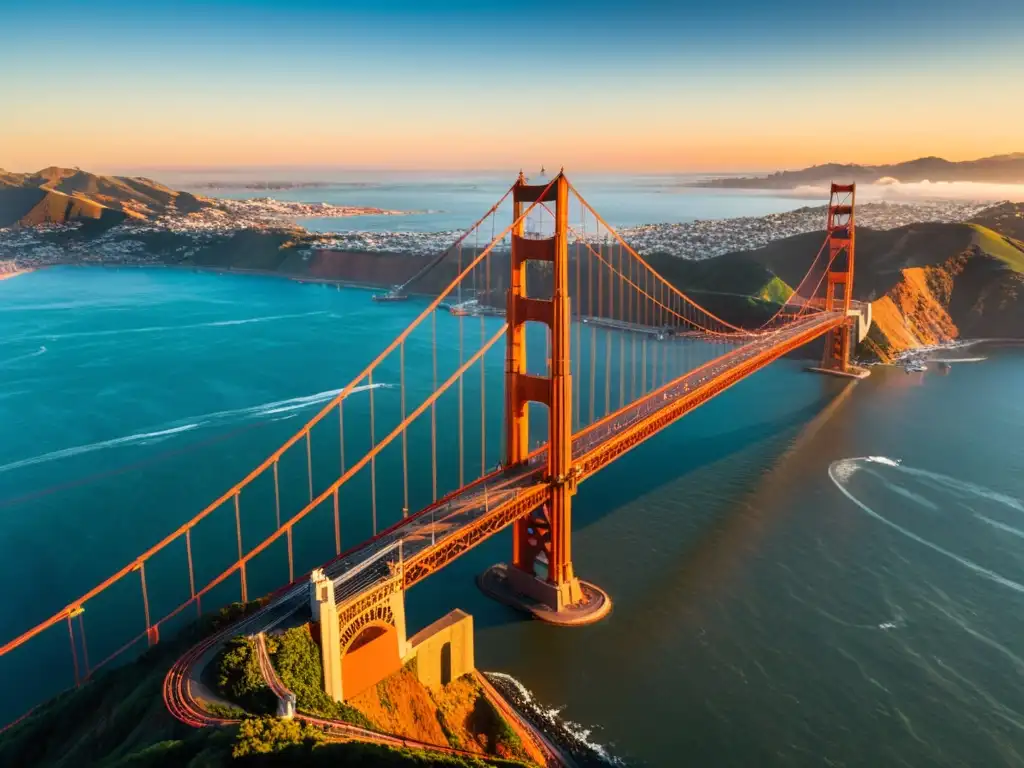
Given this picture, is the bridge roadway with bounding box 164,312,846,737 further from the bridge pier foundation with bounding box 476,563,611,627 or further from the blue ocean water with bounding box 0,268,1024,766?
the blue ocean water with bounding box 0,268,1024,766

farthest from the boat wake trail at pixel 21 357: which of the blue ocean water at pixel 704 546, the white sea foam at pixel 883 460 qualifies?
the white sea foam at pixel 883 460

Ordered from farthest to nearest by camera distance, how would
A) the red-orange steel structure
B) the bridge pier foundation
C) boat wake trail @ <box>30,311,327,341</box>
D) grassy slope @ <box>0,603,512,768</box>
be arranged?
boat wake trail @ <box>30,311,327,341</box>, the bridge pier foundation, the red-orange steel structure, grassy slope @ <box>0,603,512,768</box>

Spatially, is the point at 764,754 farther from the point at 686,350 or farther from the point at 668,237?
the point at 668,237

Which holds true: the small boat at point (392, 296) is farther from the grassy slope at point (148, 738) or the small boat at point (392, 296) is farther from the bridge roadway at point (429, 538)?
the grassy slope at point (148, 738)

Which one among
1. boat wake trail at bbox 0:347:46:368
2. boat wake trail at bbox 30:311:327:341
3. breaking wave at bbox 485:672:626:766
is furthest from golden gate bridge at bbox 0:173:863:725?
boat wake trail at bbox 30:311:327:341

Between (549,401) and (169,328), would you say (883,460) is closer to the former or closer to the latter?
(549,401)

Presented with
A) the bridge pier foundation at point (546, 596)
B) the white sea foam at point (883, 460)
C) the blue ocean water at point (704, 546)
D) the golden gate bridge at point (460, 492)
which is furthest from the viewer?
the white sea foam at point (883, 460)

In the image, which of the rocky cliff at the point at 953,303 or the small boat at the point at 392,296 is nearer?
the rocky cliff at the point at 953,303
